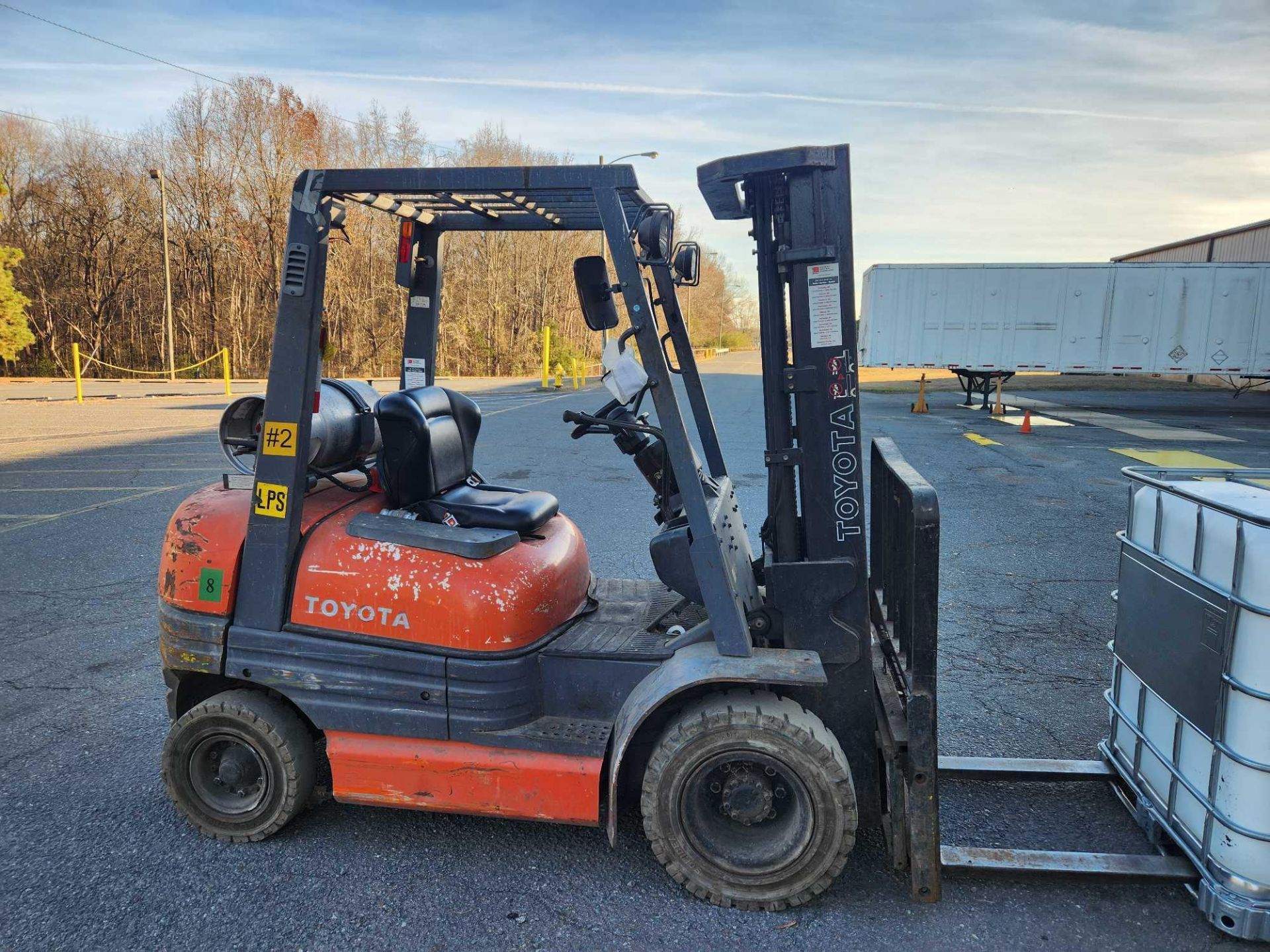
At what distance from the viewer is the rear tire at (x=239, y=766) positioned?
3357 mm

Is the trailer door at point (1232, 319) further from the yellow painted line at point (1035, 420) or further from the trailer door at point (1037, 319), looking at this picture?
the yellow painted line at point (1035, 420)

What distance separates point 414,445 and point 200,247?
4084 cm

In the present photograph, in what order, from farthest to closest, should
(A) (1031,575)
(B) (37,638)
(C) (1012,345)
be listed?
(C) (1012,345) → (A) (1031,575) → (B) (37,638)

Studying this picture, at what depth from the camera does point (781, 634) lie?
3.34 m

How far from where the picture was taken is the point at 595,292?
9.96ft

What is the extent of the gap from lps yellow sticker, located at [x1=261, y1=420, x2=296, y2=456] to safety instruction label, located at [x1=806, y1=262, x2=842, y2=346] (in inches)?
77.7

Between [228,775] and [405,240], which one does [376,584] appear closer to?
[228,775]

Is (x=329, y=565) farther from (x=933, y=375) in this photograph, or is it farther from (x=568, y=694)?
(x=933, y=375)

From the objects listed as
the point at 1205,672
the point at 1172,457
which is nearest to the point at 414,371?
the point at 1205,672

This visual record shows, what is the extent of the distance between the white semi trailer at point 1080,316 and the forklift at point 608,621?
68.8 feet

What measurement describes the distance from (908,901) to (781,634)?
3.26 feet

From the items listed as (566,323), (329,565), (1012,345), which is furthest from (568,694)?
(566,323)

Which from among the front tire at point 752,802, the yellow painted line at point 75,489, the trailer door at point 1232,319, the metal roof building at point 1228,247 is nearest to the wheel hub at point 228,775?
the front tire at point 752,802

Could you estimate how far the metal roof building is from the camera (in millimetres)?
29969
